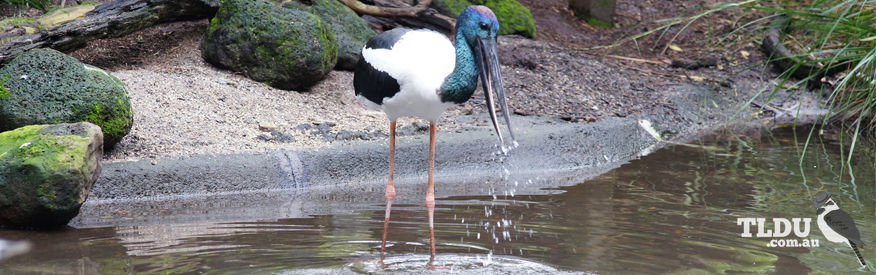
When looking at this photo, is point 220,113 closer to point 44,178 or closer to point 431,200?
point 44,178

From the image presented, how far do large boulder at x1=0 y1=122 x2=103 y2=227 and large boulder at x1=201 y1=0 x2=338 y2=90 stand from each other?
2.55m

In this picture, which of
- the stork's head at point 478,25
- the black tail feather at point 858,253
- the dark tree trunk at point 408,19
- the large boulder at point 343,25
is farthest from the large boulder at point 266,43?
the black tail feather at point 858,253

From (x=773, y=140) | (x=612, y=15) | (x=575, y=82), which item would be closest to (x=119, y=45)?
(x=575, y=82)

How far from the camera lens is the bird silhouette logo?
3832 millimetres

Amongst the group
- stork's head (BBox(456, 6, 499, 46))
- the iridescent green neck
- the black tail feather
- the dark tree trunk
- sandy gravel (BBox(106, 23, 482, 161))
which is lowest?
the black tail feather

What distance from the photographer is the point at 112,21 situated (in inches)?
227

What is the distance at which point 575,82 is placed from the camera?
769 cm

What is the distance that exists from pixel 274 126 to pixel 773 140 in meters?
4.34

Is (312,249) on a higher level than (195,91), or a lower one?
lower

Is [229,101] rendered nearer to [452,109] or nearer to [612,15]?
[452,109]

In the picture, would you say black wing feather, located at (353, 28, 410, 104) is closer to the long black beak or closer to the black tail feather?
the long black beak

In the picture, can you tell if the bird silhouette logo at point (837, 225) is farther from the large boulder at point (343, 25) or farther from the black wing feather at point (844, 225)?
the large boulder at point (343, 25)

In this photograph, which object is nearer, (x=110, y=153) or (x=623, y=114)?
(x=110, y=153)

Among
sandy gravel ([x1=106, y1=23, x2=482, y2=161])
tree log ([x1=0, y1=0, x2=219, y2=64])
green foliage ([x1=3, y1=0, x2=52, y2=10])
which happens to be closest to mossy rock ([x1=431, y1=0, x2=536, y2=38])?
sandy gravel ([x1=106, y1=23, x2=482, y2=161])
